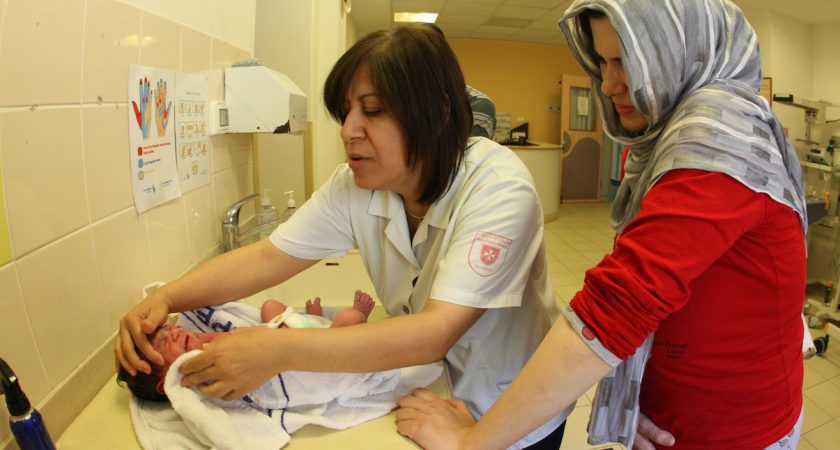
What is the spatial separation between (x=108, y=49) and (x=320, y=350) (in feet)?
2.26

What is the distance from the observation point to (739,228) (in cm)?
64

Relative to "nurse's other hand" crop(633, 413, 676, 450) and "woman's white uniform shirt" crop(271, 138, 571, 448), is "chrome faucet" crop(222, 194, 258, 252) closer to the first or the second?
"woman's white uniform shirt" crop(271, 138, 571, 448)

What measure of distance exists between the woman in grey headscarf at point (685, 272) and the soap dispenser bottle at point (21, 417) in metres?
0.51

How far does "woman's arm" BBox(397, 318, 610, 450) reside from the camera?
682 mm

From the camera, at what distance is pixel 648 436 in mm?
891

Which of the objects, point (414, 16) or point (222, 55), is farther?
point (414, 16)

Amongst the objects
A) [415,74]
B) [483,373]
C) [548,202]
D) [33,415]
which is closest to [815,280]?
[548,202]

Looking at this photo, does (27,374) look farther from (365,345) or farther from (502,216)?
(502,216)

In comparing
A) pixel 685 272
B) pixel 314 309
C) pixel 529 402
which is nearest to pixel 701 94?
pixel 685 272

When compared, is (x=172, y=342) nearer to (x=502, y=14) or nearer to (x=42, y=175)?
(x=42, y=175)

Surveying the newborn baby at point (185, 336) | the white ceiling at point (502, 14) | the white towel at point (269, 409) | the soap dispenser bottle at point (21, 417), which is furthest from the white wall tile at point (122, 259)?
the white ceiling at point (502, 14)

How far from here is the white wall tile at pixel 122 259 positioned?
916 mm

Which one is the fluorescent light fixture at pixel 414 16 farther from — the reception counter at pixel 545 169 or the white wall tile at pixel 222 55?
the white wall tile at pixel 222 55

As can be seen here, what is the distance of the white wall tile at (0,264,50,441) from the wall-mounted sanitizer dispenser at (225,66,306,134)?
0.92 m
